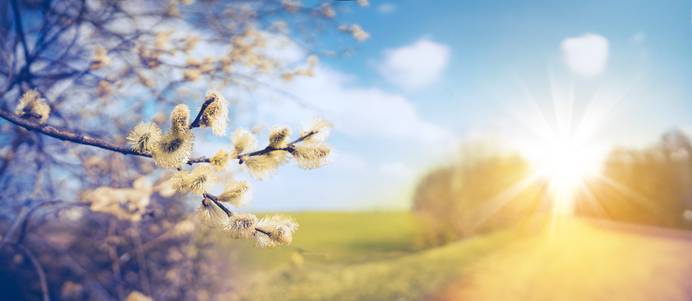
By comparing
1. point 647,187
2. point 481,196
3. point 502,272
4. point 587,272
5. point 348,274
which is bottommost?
point 348,274

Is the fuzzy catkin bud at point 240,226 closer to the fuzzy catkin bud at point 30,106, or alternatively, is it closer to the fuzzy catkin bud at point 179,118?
the fuzzy catkin bud at point 179,118

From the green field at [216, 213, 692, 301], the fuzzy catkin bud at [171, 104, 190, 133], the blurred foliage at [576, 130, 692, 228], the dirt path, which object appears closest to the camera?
the fuzzy catkin bud at [171, 104, 190, 133]

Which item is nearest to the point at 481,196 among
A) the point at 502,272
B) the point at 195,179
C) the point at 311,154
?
the point at 502,272

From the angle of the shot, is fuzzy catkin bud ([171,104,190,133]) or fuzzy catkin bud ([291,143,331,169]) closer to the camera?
fuzzy catkin bud ([171,104,190,133])

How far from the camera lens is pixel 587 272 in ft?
21.0

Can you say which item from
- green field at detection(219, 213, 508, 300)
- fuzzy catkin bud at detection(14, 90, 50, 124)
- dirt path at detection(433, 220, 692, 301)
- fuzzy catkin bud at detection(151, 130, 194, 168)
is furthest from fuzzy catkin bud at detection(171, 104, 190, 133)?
dirt path at detection(433, 220, 692, 301)

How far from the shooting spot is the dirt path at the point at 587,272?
17.9 feet

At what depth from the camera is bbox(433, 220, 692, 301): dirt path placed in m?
5.46

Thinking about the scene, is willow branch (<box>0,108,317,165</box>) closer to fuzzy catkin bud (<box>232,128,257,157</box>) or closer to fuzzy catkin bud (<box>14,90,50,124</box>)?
fuzzy catkin bud (<box>232,128,257,157</box>)

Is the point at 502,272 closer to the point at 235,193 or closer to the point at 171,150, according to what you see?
the point at 235,193

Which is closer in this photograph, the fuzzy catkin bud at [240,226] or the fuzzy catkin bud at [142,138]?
the fuzzy catkin bud at [142,138]

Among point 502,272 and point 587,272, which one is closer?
point 587,272

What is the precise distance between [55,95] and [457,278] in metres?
6.59

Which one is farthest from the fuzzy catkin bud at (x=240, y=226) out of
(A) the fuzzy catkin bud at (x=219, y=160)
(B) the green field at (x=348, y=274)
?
(B) the green field at (x=348, y=274)
